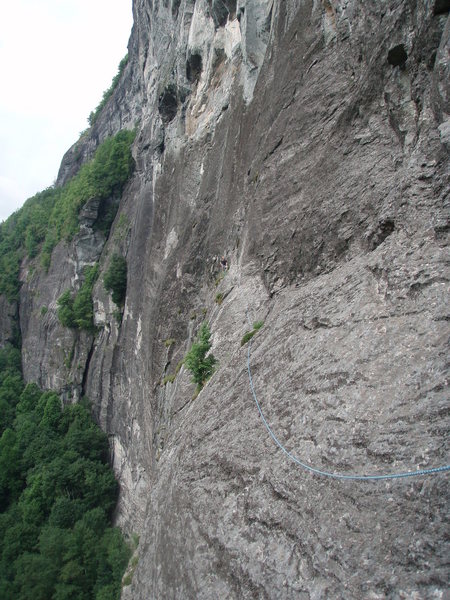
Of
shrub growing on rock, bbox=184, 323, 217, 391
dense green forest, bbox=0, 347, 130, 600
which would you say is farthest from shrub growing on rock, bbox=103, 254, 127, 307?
shrub growing on rock, bbox=184, 323, 217, 391

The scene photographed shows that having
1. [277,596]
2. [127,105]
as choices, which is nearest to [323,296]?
[277,596]

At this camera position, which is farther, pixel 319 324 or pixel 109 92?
pixel 109 92

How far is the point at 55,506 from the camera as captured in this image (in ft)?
88.6

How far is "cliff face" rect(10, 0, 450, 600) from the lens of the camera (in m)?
4.30

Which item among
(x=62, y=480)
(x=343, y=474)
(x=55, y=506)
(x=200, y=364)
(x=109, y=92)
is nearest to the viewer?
(x=343, y=474)

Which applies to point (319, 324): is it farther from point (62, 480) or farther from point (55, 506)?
point (62, 480)

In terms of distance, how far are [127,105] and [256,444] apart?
1991 inches

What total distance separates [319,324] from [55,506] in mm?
28181

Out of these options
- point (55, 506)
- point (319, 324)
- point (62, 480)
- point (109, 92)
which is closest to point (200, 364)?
point (319, 324)

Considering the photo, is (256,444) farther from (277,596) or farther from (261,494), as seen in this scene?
(277,596)

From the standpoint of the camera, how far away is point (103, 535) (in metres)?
24.9

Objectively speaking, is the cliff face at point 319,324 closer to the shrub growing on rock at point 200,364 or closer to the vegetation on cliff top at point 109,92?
the shrub growing on rock at point 200,364

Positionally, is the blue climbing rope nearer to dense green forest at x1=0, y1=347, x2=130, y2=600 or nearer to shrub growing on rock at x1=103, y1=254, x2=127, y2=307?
dense green forest at x1=0, y1=347, x2=130, y2=600

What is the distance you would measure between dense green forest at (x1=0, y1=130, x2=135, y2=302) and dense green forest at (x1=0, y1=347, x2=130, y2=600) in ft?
57.7
